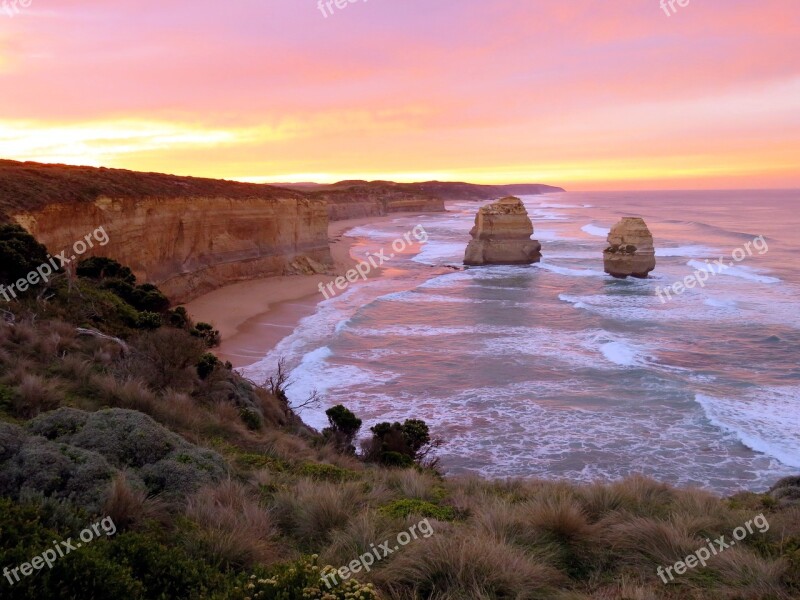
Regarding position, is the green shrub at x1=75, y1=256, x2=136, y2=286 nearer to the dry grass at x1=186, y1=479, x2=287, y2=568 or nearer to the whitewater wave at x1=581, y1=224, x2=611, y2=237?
the dry grass at x1=186, y1=479, x2=287, y2=568

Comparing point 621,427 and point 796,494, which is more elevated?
point 796,494

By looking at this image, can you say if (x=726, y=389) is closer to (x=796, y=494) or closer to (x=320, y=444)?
(x=796, y=494)

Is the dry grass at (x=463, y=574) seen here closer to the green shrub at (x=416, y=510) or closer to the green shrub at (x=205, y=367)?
the green shrub at (x=416, y=510)

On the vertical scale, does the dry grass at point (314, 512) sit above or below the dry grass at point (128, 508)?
below

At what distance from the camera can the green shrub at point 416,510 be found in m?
6.12

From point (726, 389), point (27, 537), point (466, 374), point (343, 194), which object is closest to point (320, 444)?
point (27, 537)

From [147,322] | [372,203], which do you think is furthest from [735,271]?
[372,203]

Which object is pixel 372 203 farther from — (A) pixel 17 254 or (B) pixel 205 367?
(B) pixel 205 367

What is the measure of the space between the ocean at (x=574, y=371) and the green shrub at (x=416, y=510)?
19.8ft

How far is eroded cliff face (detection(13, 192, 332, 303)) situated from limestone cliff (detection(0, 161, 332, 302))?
0.14ft

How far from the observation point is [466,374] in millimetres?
18781

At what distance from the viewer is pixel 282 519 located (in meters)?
5.65

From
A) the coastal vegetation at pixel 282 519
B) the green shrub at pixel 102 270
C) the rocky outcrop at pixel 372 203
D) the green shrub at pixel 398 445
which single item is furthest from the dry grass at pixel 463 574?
the rocky outcrop at pixel 372 203

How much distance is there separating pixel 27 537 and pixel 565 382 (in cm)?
1602
